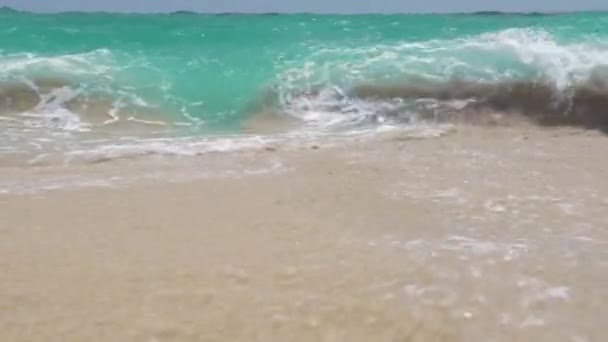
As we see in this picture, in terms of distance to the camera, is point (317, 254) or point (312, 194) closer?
point (317, 254)

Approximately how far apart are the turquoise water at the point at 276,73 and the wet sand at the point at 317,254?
337 centimetres

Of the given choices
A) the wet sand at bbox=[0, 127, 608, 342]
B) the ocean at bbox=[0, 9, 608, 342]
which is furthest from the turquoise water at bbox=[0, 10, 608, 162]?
the wet sand at bbox=[0, 127, 608, 342]

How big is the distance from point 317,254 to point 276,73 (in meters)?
7.01

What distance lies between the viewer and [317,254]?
3637 mm

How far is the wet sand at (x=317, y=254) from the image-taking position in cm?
292

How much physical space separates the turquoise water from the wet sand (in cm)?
337

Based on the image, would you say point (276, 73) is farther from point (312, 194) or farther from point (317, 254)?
point (317, 254)

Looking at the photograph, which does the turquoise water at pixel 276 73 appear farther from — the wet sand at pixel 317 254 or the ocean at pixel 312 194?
the wet sand at pixel 317 254

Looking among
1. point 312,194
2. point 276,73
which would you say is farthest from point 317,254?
point 276,73

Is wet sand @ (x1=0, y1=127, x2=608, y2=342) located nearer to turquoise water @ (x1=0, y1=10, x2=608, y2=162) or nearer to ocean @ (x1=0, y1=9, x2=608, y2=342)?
ocean @ (x1=0, y1=9, x2=608, y2=342)

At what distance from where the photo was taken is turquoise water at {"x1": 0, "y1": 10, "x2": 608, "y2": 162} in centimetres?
903

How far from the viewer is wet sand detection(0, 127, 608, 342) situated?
292cm

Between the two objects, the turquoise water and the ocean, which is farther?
the turquoise water

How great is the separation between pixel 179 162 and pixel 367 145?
1612 mm
